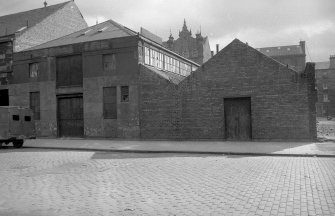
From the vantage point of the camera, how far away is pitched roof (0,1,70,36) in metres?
33.0

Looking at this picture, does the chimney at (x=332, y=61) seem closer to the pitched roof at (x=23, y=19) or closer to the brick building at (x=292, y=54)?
the brick building at (x=292, y=54)

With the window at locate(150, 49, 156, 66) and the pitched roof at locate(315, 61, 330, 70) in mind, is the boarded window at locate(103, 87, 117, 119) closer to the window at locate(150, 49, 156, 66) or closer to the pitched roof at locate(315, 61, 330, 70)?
the window at locate(150, 49, 156, 66)

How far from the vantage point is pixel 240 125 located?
21.5m

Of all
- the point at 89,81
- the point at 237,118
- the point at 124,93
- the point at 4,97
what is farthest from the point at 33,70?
the point at 237,118

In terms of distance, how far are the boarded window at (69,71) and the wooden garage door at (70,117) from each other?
51.5 inches

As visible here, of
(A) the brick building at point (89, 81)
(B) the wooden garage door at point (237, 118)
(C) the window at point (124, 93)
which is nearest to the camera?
(B) the wooden garage door at point (237, 118)

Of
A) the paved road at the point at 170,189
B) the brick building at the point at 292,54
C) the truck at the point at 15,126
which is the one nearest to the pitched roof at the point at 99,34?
the truck at the point at 15,126

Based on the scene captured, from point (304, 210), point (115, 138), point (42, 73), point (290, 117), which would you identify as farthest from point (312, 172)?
point (42, 73)

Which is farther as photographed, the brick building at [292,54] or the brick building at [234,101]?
the brick building at [292,54]

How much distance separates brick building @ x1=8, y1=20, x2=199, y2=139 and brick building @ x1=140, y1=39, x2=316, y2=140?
4.77 feet

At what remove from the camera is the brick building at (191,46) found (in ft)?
215

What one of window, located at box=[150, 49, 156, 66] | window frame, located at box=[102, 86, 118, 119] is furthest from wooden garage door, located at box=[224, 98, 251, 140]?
window frame, located at box=[102, 86, 118, 119]

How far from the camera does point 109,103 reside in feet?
83.7

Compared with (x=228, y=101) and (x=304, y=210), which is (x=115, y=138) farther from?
(x=304, y=210)
